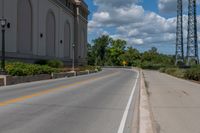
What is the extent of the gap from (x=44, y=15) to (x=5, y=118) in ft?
165

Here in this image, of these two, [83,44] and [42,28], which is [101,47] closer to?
[83,44]

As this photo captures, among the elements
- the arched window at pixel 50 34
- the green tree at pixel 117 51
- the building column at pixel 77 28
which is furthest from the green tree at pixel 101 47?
the arched window at pixel 50 34

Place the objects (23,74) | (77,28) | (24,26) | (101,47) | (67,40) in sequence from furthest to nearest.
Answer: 1. (101,47)
2. (77,28)
3. (67,40)
4. (24,26)
5. (23,74)

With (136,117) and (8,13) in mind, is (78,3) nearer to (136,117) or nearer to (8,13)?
(8,13)

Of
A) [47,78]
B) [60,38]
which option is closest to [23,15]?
[47,78]

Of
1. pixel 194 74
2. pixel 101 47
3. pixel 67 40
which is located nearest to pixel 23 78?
pixel 194 74

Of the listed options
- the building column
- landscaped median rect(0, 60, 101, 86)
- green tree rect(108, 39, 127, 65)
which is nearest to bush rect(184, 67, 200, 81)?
landscaped median rect(0, 60, 101, 86)

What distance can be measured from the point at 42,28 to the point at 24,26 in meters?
7.75

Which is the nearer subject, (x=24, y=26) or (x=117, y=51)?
(x=24, y=26)

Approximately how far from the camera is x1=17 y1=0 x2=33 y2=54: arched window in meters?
50.0

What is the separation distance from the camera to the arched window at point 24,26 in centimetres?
5000

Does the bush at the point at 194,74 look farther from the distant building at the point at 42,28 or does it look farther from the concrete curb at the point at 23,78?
the distant building at the point at 42,28

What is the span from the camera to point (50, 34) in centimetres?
6562

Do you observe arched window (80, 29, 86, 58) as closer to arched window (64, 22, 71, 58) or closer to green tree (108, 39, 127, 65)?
arched window (64, 22, 71, 58)
